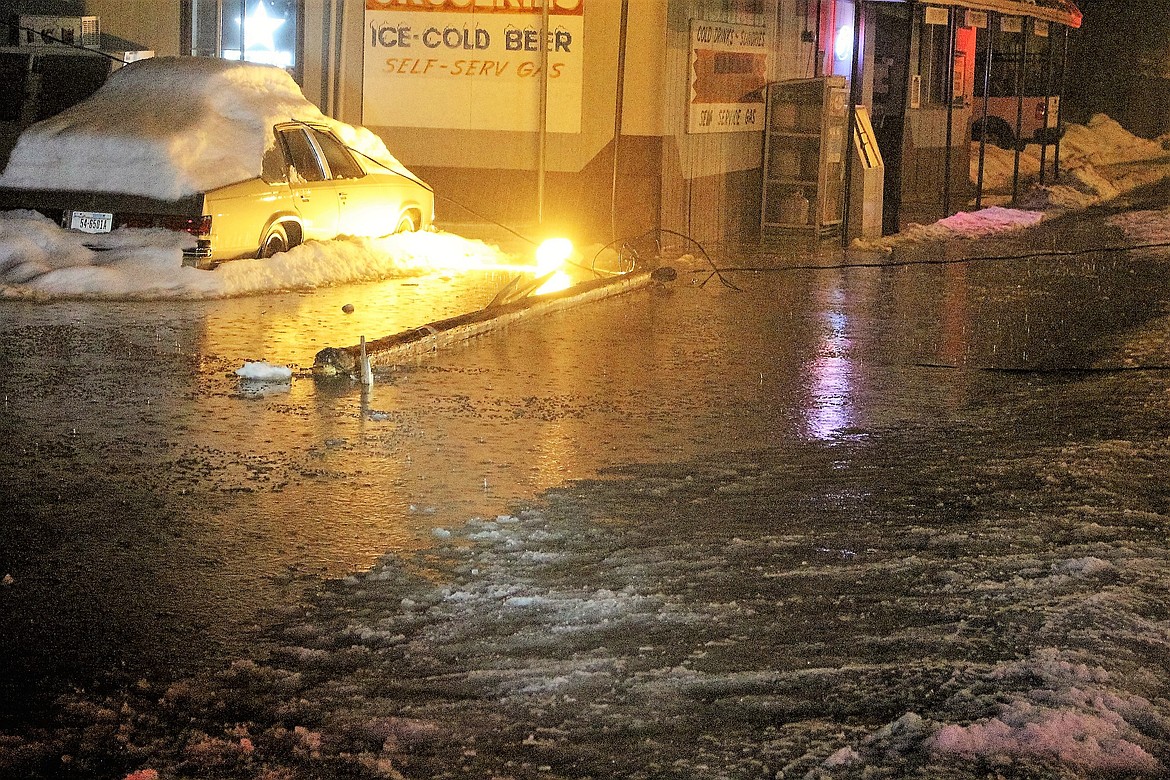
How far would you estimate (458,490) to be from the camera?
6.85 meters

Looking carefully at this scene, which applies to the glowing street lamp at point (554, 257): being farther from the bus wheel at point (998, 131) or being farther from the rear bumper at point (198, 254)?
the bus wheel at point (998, 131)

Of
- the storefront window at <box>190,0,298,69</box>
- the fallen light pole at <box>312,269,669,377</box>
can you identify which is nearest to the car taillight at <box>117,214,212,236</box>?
the fallen light pole at <box>312,269,669,377</box>

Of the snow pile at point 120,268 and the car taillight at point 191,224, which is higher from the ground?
the car taillight at point 191,224

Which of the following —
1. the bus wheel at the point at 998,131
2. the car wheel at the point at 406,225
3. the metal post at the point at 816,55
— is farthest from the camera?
the bus wheel at the point at 998,131

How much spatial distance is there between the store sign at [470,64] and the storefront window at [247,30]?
1166mm

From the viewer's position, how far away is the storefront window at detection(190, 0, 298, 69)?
1844 centimetres

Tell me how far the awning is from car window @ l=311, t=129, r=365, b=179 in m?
9.88

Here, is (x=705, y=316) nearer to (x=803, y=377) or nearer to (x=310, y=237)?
(x=803, y=377)

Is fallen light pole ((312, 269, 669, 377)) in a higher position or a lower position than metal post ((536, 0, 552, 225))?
lower

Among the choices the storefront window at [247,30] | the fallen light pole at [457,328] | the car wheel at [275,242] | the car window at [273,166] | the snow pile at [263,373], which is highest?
the storefront window at [247,30]

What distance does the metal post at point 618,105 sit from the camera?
17500mm

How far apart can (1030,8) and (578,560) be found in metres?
22.1

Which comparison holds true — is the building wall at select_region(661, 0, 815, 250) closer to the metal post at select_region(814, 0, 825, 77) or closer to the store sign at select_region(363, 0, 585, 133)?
the metal post at select_region(814, 0, 825, 77)

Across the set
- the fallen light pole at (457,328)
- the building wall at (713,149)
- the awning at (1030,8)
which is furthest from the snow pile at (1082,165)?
the fallen light pole at (457,328)
